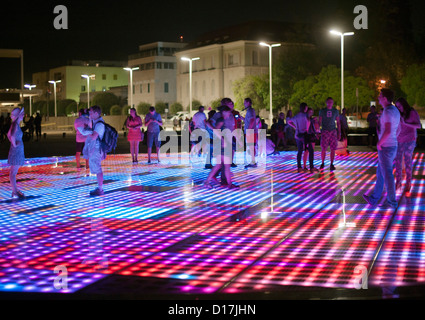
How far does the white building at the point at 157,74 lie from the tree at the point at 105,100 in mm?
3747

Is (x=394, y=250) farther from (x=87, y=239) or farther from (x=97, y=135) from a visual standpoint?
(x=97, y=135)

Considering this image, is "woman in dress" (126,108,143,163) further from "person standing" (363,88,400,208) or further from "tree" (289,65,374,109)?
"tree" (289,65,374,109)

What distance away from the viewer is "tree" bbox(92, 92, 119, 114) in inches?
4277

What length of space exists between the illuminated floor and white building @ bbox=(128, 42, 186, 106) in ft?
304

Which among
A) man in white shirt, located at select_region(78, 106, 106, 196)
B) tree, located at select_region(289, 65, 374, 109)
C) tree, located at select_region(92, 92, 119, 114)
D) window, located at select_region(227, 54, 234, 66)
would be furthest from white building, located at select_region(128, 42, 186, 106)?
man in white shirt, located at select_region(78, 106, 106, 196)

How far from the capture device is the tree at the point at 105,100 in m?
109

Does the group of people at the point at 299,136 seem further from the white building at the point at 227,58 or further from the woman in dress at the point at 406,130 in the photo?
the white building at the point at 227,58

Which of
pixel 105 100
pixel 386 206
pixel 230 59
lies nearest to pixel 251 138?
pixel 386 206

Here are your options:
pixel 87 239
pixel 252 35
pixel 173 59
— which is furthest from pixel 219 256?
pixel 173 59

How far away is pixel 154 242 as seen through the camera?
785 centimetres

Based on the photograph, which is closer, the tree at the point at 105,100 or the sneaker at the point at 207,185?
the sneaker at the point at 207,185

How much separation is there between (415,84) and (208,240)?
53.5 metres

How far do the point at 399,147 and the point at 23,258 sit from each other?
7.61 m

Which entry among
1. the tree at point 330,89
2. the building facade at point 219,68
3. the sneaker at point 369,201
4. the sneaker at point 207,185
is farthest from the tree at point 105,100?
the sneaker at point 369,201
